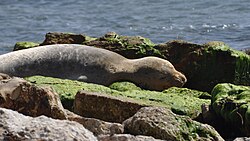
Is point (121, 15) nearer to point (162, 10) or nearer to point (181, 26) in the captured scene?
point (162, 10)

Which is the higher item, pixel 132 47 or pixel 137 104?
pixel 137 104

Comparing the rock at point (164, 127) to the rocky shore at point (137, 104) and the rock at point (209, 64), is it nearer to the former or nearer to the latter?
the rocky shore at point (137, 104)

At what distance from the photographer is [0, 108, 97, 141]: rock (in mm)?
3184

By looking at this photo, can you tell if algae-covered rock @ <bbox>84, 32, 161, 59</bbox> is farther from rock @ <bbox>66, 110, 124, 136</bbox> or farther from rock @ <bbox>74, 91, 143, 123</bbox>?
rock @ <bbox>66, 110, 124, 136</bbox>

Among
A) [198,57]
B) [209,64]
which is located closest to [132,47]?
[198,57]

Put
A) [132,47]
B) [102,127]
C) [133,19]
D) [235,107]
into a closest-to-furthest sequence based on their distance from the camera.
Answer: [102,127] → [235,107] → [132,47] → [133,19]

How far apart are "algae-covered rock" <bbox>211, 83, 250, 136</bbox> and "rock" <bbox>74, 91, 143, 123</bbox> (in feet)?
2.27

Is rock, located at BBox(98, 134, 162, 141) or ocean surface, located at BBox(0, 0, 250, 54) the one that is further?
ocean surface, located at BBox(0, 0, 250, 54)

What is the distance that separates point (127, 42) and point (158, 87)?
37.1 inches

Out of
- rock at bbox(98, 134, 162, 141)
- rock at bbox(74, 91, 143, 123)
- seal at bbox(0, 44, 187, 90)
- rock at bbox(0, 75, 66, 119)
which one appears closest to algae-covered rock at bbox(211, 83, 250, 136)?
rock at bbox(74, 91, 143, 123)

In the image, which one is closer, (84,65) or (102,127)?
(102,127)

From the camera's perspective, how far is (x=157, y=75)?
7.84 m

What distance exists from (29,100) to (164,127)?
1.02m

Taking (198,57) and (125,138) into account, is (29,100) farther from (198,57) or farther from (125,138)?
(198,57)
